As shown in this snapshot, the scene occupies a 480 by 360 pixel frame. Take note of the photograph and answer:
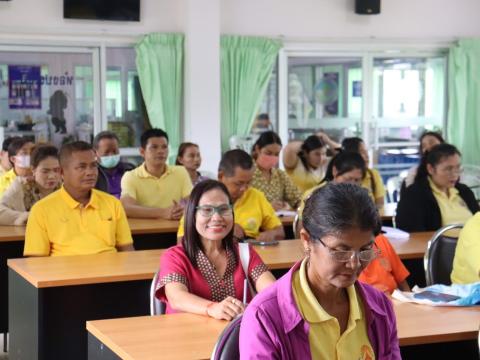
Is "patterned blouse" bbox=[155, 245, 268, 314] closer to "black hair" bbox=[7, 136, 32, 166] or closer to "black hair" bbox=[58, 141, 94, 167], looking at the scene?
"black hair" bbox=[58, 141, 94, 167]

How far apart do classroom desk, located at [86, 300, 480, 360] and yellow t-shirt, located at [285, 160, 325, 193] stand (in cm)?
452

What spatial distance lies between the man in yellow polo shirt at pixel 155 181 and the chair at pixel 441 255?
242 centimetres

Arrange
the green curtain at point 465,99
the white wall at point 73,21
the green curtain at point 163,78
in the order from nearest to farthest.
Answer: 1. the white wall at point 73,21
2. the green curtain at point 163,78
3. the green curtain at point 465,99

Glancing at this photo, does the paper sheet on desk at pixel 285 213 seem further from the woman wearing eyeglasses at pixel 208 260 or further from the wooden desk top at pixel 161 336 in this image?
the wooden desk top at pixel 161 336

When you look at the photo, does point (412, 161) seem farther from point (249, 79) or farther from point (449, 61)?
point (249, 79)

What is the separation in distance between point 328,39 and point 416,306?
6703mm

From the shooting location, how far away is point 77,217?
190 inches

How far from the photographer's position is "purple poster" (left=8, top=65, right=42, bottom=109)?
877 cm

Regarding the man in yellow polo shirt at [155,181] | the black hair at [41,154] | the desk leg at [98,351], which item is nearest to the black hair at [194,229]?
the desk leg at [98,351]

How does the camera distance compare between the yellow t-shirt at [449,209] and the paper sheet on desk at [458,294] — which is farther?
the yellow t-shirt at [449,209]

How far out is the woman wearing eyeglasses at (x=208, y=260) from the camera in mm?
3514

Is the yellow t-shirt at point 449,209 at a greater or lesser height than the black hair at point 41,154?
lesser

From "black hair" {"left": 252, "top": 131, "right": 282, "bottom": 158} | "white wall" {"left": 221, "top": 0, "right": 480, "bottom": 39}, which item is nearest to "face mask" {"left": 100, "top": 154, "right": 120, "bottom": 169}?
"black hair" {"left": 252, "top": 131, "right": 282, "bottom": 158}

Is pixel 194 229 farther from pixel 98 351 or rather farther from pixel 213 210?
pixel 98 351
